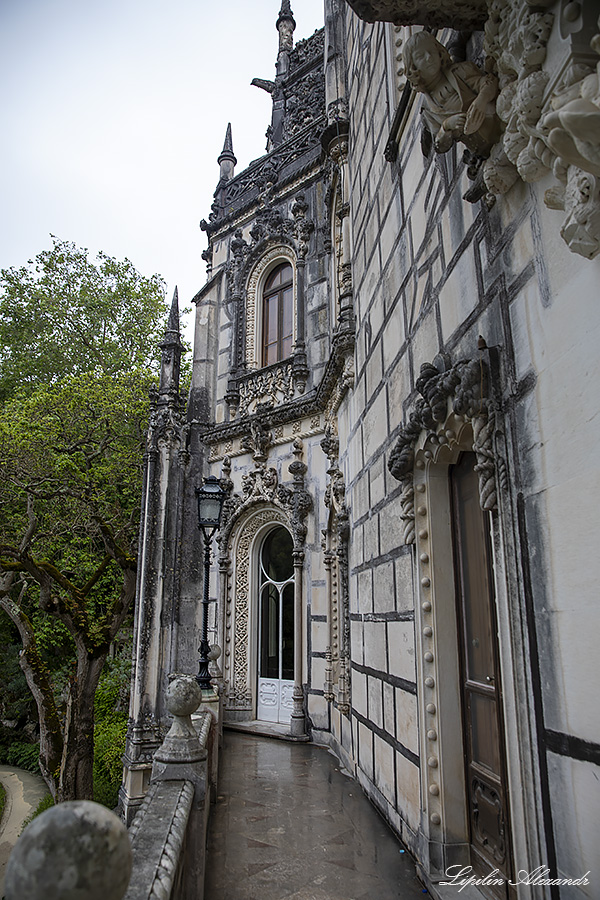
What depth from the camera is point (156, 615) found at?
11203 mm

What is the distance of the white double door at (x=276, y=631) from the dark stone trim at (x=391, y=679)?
416 centimetres

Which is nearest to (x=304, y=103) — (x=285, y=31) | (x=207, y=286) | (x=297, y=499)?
(x=285, y=31)

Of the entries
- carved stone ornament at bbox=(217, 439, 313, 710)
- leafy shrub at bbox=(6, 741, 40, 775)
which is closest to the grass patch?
leafy shrub at bbox=(6, 741, 40, 775)

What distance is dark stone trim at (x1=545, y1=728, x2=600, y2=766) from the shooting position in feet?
6.80

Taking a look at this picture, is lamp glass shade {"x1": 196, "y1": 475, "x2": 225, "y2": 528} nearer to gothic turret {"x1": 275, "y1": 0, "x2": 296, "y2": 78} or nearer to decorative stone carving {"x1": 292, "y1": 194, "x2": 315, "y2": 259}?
decorative stone carving {"x1": 292, "y1": 194, "x2": 315, "y2": 259}

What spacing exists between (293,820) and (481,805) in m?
2.28

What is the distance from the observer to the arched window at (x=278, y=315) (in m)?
12.1

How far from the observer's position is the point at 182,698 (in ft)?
13.8

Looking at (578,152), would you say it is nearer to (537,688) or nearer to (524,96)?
(524,96)

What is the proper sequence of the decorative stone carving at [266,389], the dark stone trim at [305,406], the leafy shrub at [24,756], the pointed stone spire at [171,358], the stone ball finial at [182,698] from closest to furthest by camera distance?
the stone ball finial at [182,698] < the dark stone trim at [305,406] < the decorative stone carving at [266,389] < the pointed stone spire at [171,358] < the leafy shrub at [24,756]

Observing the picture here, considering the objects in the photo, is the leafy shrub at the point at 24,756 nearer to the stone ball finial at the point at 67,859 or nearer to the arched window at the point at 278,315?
the arched window at the point at 278,315

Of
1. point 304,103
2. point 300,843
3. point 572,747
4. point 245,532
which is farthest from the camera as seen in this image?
point 304,103

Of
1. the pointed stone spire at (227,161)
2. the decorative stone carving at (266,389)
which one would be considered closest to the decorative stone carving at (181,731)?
the decorative stone carving at (266,389)

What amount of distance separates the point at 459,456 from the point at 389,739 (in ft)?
8.44
